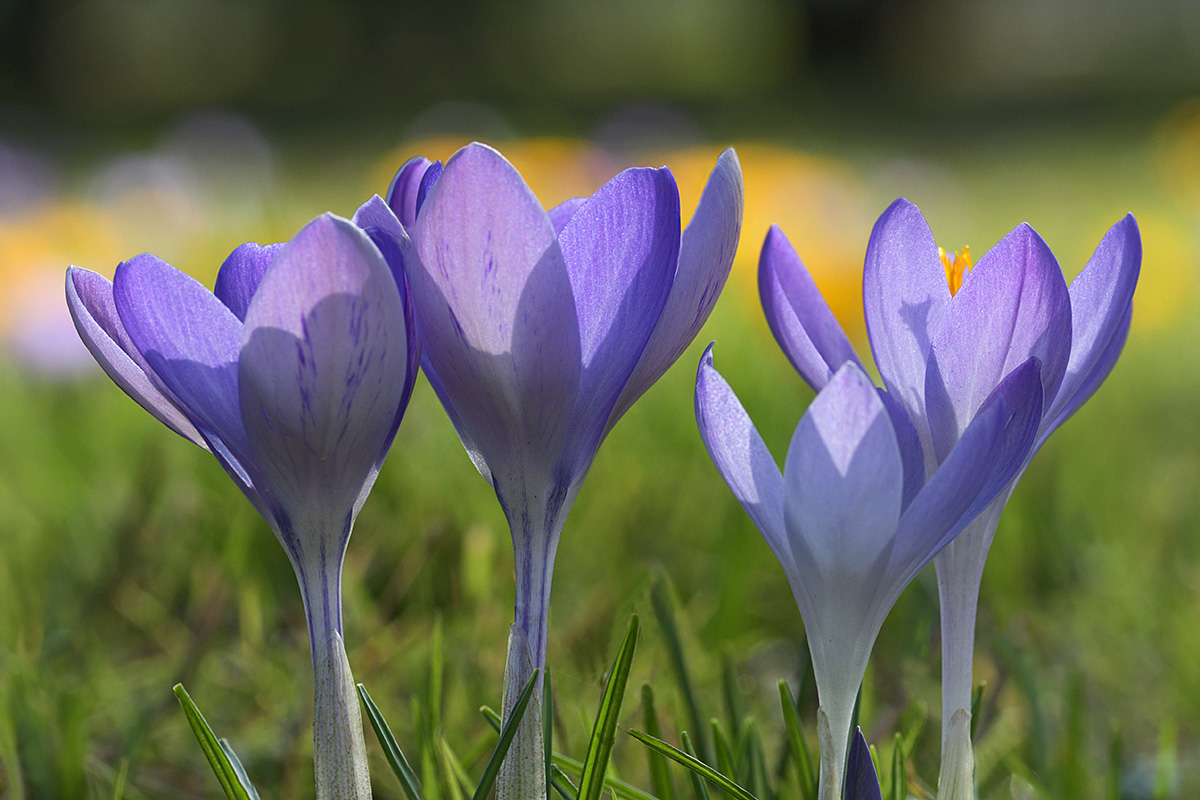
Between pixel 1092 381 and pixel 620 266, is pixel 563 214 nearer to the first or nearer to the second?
pixel 620 266

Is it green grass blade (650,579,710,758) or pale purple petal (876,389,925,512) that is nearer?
pale purple petal (876,389,925,512)

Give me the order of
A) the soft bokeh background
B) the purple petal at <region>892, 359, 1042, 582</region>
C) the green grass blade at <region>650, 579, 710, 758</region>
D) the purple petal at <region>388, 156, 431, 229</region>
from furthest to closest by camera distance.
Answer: the soft bokeh background
the green grass blade at <region>650, 579, 710, 758</region>
the purple petal at <region>388, 156, 431, 229</region>
the purple petal at <region>892, 359, 1042, 582</region>

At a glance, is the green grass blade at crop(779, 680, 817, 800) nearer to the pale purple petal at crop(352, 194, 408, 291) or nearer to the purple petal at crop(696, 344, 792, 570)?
the purple petal at crop(696, 344, 792, 570)

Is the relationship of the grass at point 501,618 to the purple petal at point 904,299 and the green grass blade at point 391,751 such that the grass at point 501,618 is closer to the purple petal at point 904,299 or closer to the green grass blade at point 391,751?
the green grass blade at point 391,751

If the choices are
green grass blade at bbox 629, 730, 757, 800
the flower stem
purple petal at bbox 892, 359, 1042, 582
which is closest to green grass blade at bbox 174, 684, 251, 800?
the flower stem

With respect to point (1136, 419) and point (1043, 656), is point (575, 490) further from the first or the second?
point (1136, 419)
